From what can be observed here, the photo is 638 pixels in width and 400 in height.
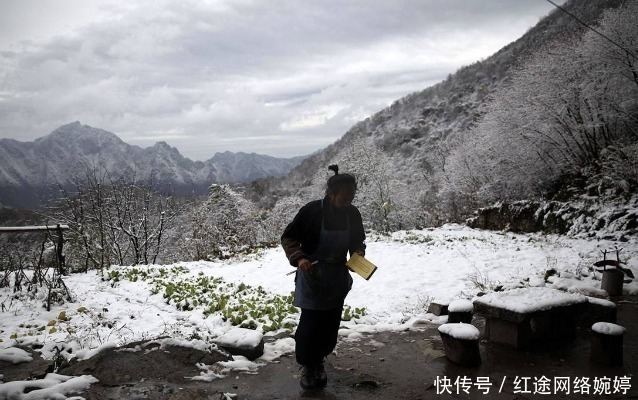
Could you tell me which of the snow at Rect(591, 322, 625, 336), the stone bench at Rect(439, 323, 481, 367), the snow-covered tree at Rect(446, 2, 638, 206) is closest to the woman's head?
the stone bench at Rect(439, 323, 481, 367)

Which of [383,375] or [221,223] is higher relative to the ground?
[383,375]

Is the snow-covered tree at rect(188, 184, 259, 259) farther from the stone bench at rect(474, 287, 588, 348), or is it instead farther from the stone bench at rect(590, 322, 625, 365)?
the stone bench at rect(590, 322, 625, 365)

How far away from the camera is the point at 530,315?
14.3 feet

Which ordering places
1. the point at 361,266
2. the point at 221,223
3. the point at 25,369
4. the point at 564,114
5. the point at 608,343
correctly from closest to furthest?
the point at 361,266 < the point at 25,369 < the point at 608,343 < the point at 564,114 < the point at 221,223

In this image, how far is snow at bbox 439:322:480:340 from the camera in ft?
13.3

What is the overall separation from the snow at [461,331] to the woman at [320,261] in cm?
143

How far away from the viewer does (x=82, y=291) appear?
8.52 m

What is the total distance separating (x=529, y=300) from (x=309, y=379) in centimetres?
296

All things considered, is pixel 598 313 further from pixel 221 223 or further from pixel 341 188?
pixel 221 223

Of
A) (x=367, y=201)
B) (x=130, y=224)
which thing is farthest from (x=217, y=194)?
(x=367, y=201)

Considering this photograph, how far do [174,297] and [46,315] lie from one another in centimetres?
247

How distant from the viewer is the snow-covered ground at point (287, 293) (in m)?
5.30

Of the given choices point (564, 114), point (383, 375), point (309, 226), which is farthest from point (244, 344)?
point (564, 114)

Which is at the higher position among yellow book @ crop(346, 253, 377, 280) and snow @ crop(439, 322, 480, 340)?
yellow book @ crop(346, 253, 377, 280)
